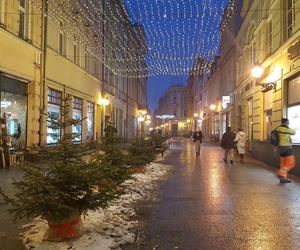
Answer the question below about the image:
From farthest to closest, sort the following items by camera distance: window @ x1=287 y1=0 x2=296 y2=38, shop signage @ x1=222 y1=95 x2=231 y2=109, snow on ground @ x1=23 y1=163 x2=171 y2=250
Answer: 1. shop signage @ x1=222 y1=95 x2=231 y2=109
2. window @ x1=287 y1=0 x2=296 y2=38
3. snow on ground @ x1=23 y1=163 x2=171 y2=250

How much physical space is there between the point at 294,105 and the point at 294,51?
2.03 meters


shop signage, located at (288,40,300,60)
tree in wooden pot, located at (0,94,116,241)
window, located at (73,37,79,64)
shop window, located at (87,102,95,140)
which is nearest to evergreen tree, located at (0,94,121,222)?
tree in wooden pot, located at (0,94,116,241)

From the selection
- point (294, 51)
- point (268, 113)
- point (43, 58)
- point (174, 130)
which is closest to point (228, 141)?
point (268, 113)

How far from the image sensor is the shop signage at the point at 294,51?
14.2 meters

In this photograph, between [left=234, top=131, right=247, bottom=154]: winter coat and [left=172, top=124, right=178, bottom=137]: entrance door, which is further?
[left=172, top=124, right=178, bottom=137]: entrance door

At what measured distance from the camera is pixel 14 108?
16.5m

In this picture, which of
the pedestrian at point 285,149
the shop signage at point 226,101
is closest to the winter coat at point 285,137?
the pedestrian at point 285,149

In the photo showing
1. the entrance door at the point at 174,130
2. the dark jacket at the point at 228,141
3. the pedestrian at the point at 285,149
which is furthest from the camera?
the entrance door at the point at 174,130

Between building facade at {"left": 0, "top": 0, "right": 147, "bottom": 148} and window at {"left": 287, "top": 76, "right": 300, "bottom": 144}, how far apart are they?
7.44m

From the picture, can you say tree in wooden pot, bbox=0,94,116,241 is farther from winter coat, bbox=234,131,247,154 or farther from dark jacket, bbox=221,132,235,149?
winter coat, bbox=234,131,247,154

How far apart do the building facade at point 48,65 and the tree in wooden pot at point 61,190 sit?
477 mm

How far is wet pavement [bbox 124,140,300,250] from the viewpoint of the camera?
228 inches

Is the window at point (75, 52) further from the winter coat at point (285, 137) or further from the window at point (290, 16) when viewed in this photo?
the winter coat at point (285, 137)

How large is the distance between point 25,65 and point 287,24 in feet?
33.8
